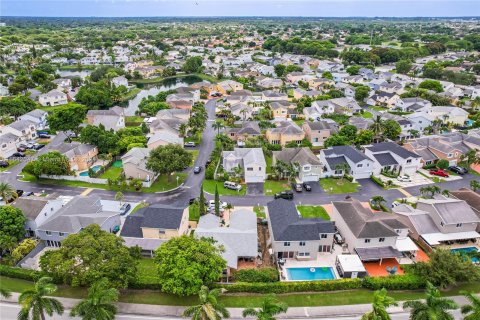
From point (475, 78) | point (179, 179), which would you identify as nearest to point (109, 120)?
point (179, 179)

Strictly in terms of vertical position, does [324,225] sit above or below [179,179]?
above

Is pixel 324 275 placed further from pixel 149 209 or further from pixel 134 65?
pixel 134 65

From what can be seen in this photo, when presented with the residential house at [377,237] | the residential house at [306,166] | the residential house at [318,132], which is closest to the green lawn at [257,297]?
the residential house at [377,237]

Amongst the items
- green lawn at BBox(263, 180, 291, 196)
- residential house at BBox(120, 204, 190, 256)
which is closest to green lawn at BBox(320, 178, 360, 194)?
green lawn at BBox(263, 180, 291, 196)

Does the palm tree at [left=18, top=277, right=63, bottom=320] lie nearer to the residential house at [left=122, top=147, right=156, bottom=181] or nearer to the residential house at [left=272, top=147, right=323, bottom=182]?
the residential house at [left=122, top=147, right=156, bottom=181]

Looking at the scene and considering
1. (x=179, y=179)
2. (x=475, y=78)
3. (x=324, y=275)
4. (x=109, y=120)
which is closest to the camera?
(x=324, y=275)

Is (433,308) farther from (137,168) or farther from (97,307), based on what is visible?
(137,168)

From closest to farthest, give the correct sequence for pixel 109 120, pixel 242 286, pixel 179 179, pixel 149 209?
pixel 242 286, pixel 149 209, pixel 179 179, pixel 109 120

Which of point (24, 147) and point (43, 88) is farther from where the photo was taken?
point (43, 88)
